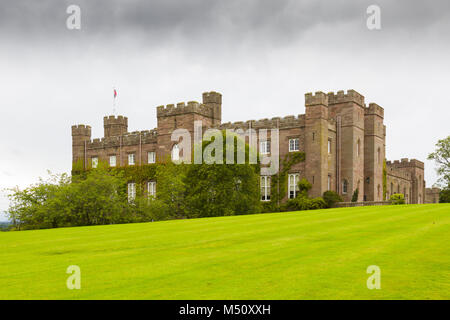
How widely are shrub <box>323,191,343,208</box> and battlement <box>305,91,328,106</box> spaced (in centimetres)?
801

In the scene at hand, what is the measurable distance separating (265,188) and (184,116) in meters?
11.6

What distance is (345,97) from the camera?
147ft

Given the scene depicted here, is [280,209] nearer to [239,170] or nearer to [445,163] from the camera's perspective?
[239,170]

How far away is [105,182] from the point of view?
118 ft

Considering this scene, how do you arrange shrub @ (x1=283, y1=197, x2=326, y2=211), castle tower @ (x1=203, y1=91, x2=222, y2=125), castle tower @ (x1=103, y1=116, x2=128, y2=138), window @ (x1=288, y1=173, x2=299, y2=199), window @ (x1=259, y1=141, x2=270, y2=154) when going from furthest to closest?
castle tower @ (x1=103, y1=116, x2=128, y2=138)
castle tower @ (x1=203, y1=91, x2=222, y2=125)
window @ (x1=259, y1=141, x2=270, y2=154)
window @ (x1=288, y1=173, x2=299, y2=199)
shrub @ (x1=283, y1=197, x2=326, y2=211)

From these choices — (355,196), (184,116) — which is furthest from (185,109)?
(355,196)

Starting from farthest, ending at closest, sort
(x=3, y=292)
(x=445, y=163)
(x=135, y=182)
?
(x=445, y=163)
(x=135, y=182)
(x=3, y=292)

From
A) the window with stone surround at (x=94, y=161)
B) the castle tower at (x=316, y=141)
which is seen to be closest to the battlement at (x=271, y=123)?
the castle tower at (x=316, y=141)

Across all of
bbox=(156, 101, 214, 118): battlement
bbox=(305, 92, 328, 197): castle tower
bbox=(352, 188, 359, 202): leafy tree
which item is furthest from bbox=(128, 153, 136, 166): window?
bbox=(352, 188, 359, 202): leafy tree

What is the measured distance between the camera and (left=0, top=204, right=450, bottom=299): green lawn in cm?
768

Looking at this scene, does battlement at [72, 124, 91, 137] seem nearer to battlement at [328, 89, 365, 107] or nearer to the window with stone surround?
the window with stone surround

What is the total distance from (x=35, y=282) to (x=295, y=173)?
36331mm

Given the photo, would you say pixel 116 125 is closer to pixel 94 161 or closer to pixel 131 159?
pixel 94 161
